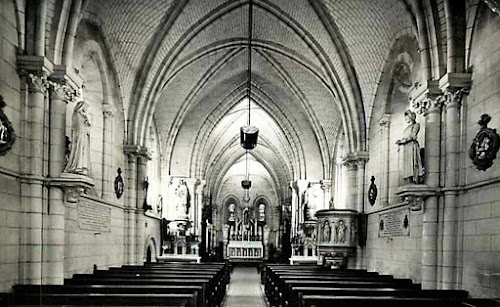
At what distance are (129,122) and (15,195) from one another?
7653 millimetres

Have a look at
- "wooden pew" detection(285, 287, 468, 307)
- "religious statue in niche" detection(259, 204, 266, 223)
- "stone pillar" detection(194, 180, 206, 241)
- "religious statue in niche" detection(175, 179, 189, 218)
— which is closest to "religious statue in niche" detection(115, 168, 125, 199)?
"religious statue in niche" detection(175, 179, 189, 218)

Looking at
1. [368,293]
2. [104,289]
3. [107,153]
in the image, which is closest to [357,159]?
[107,153]

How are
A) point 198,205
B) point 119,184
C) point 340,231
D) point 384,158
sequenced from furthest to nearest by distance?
point 198,205, point 340,231, point 119,184, point 384,158

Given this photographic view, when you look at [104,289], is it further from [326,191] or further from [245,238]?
[245,238]

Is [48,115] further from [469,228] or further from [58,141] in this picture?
[469,228]

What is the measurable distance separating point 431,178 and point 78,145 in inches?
254

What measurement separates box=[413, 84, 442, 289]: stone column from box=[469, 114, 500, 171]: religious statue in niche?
115cm

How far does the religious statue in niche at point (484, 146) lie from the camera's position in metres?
8.41

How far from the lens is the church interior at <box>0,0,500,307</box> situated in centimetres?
872

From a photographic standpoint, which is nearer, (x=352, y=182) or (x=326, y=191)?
(x=352, y=182)

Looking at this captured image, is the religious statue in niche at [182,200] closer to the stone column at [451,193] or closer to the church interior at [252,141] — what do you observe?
the church interior at [252,141]

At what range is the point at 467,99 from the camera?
964 cm

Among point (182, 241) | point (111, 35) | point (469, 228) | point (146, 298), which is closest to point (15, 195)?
point (146, 298)

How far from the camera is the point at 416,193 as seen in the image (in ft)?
32.9
